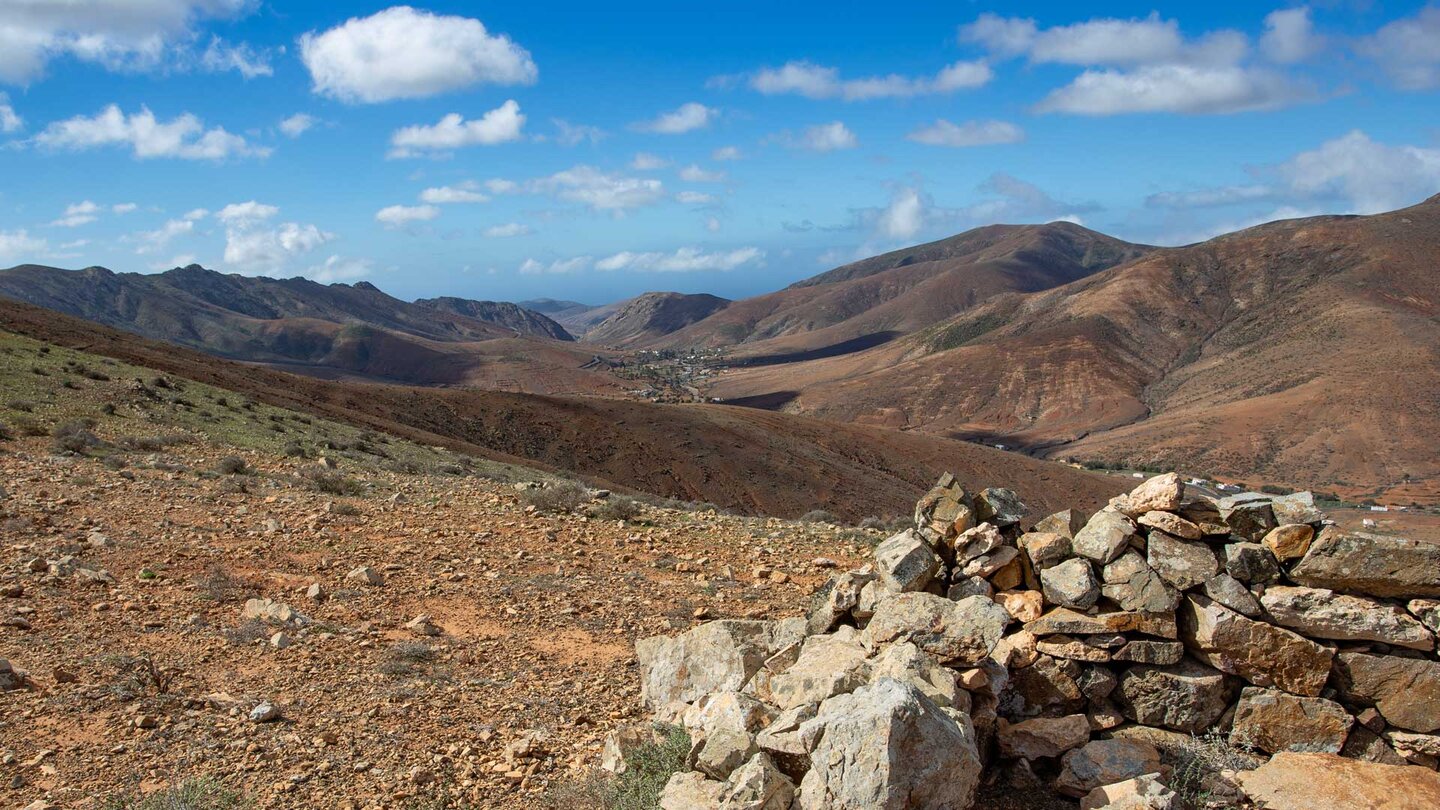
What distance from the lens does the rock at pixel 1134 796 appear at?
527 centimetres

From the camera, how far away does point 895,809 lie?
4.81m

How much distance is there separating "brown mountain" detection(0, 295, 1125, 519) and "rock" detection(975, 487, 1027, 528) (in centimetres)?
2277

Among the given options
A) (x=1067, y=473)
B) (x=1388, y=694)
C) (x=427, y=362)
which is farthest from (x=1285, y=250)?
(x=1388, y=694)

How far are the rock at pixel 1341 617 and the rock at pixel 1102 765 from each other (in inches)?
61.0

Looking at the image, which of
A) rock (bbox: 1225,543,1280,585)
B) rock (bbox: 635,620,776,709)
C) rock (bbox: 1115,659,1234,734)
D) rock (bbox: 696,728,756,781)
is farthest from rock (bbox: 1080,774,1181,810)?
rock (bbox: 635,620,776,709)

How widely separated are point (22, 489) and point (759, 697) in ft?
41.1

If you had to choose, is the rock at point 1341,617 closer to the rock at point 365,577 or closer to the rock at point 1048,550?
the rock at point 1048,550

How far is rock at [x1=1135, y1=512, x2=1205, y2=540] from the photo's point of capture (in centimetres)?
680

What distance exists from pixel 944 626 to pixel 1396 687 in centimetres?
342

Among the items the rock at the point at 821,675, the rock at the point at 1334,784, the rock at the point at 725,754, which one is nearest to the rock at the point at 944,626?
the rock at the point at 821,675

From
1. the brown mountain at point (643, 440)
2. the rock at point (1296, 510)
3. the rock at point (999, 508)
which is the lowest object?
the brown mountain at point (643, 440)

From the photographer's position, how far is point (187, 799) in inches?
217

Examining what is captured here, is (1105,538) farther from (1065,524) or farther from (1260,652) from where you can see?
(1260,652)

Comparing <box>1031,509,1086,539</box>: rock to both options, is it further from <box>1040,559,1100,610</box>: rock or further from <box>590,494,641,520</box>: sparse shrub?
<box>590,494,641,520</box>: sparse shrub
